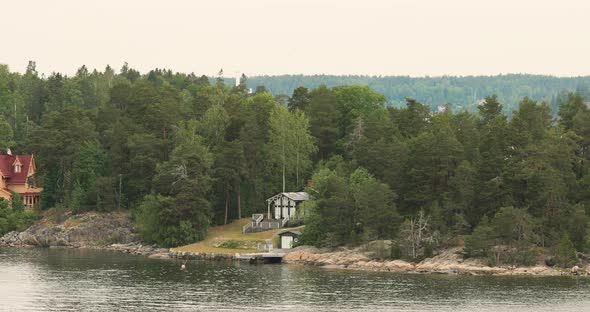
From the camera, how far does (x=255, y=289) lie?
79812 mm

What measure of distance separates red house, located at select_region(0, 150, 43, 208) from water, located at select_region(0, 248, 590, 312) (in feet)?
104

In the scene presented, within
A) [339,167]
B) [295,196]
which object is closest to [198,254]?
[295,196]

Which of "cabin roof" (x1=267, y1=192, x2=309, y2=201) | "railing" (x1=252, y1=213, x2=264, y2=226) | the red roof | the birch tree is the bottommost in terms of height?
"railing" (x1=252, y1=213, x2=264, y2=226)

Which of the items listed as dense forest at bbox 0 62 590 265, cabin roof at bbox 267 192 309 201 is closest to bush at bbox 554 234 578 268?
dense forest at bbox 0 62 590 265

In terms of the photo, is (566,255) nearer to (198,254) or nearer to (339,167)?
(339,167)

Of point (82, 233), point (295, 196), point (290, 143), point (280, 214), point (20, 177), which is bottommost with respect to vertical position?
point (82, 233)

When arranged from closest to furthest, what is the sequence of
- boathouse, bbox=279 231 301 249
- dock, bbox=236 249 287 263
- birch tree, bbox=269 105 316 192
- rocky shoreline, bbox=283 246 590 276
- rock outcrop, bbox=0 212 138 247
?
rocky shoreline, bbox=283 246 590 276, dock, bbox=236 249 287 263, boathouse, bbox=279 231 301 249, rock outcrop, bbox=0 212 138 247, birch tree, bbox=269 105 316 192

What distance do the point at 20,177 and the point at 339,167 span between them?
45171 mm

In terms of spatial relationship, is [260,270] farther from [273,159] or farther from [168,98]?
[168,98]

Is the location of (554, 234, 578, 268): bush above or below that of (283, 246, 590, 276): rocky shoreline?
above

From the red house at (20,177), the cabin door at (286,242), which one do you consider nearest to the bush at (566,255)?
the cabin door at (286,242)

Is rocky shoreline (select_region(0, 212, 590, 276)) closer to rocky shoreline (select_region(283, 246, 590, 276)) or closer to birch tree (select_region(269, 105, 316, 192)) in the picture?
rocky shoreline (select_region(283, 246, 590, 276))

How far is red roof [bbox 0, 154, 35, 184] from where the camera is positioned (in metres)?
128

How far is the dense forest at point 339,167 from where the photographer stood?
9531 cm
